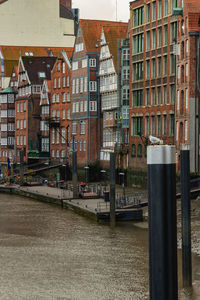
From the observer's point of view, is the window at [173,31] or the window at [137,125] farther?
the window at [137,125]

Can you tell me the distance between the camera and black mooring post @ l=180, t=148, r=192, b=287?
25.8 meters

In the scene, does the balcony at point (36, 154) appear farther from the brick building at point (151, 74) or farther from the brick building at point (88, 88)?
the brick building at point (151, 74)

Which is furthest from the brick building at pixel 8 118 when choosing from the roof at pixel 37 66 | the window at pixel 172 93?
the window at pixel 172 93

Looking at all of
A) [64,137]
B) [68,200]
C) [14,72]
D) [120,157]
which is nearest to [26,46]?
[14,72]

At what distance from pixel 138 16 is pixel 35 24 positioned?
51.3m

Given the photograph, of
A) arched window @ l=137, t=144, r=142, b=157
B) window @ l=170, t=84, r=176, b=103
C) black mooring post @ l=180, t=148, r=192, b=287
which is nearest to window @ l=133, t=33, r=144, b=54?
window @ l=170, t=84, r=176, b=103

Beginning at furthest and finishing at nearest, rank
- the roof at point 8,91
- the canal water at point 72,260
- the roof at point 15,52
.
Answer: the roof at point 15,52 < the roof at point 8,91 < the canal water at point 72,260

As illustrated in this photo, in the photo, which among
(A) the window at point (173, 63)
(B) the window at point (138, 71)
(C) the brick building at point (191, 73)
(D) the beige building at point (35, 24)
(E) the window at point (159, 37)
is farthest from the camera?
(D) the beige building at point (35, 24)

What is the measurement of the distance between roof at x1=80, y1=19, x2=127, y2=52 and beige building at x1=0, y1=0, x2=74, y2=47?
34.2m

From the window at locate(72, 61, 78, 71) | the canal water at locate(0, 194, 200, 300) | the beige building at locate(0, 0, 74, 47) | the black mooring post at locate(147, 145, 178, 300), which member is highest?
the beige building at locate(0, 0, 74, 47)

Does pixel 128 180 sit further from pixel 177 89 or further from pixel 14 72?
pixel 14 72

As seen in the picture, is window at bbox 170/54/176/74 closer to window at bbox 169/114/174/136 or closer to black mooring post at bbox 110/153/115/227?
window at bbox 169/114/174/136

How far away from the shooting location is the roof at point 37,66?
112 m

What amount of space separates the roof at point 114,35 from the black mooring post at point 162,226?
79.4 m
